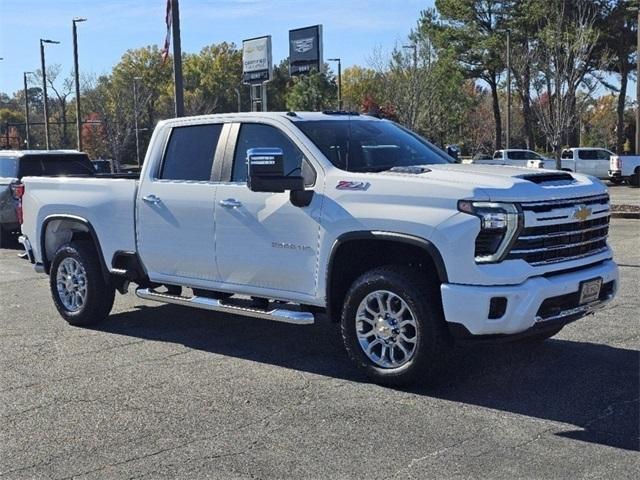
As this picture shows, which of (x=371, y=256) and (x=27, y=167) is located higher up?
(x=27, y=167)

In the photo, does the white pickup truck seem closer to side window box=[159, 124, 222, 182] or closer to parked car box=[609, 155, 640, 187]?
side window box=[159, 124, 222, 182]

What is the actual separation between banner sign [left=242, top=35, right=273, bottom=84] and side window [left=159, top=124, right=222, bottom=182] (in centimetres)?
1703

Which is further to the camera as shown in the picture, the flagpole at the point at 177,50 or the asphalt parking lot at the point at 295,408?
the flagpole at the point at 177,50

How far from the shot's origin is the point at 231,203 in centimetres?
656

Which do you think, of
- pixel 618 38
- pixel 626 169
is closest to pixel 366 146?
pixel 626 169

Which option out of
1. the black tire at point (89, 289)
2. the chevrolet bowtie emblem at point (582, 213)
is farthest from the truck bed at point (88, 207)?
the chevrolet bowtie emblem at point (582, 213)

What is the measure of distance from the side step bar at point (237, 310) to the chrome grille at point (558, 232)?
1.68 meters

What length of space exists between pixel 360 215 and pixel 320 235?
40cm

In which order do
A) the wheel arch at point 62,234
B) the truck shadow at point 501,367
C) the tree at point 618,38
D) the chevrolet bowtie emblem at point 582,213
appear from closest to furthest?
the truck shadow at point 501,367
the chevrolet bowtie emblem at point 582,213
the wheel arch at point 62,234
the tree at point 618,38

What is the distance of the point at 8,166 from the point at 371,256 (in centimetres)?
1117

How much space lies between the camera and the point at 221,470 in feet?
14.3

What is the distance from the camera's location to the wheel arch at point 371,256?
543 centimetres

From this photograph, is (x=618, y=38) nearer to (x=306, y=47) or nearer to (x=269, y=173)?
(x=306, y=47)

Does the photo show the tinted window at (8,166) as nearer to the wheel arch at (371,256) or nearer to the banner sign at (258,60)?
the banner sign at (258,60)
